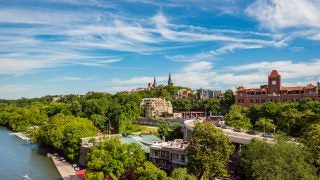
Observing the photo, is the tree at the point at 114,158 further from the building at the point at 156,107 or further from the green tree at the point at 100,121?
the building at the point at 156,107

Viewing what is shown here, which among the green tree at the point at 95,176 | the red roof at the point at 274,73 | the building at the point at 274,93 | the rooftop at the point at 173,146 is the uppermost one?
the red roof at the point at 274,73

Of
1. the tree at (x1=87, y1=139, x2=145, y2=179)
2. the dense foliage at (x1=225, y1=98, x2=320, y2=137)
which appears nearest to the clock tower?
the dense foliage at (x1=225, y1=98, x2=320, y2=137)

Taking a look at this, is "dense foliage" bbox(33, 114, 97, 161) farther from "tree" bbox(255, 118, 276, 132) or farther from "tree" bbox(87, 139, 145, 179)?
"tree" bbox(255, 118, 276, 132)

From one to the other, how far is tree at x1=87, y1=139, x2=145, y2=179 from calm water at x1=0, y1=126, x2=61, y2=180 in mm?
9067

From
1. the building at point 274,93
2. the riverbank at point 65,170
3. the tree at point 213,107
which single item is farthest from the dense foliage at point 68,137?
the tree at point 213,107

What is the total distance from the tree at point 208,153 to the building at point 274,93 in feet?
164

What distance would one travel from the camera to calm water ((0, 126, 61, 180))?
138 ft

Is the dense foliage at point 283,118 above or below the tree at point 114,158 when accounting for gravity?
above

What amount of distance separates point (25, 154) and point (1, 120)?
178ft

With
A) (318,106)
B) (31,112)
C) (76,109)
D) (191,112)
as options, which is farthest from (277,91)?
(31,112)

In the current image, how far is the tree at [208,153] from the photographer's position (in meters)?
30.8

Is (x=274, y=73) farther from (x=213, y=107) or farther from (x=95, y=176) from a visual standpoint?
(x=95, y=176)

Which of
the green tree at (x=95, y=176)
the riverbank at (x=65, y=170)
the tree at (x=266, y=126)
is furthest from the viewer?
the tree at (x=266, y=126)

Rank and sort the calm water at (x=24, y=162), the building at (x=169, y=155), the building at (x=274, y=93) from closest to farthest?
the building at (x=169, y=155) < the calm water at (x=24, y=162) < the building at (x=274, y=93)
